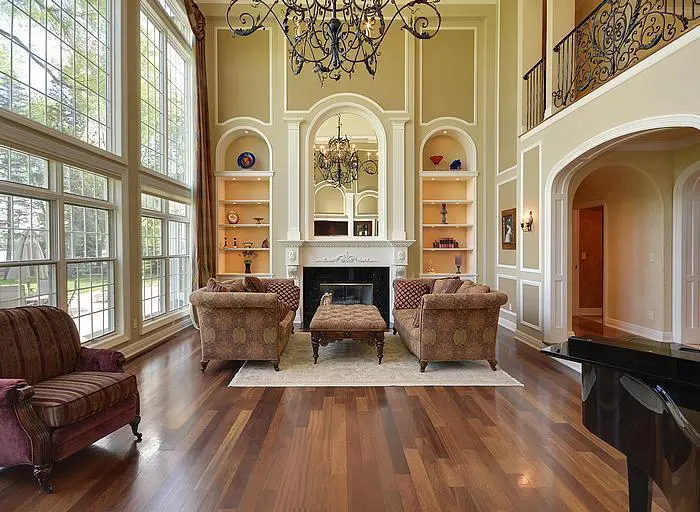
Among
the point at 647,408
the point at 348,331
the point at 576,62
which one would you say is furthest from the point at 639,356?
the point at 576,62

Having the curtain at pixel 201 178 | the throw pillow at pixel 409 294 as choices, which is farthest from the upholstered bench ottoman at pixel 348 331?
the curtain at pixel 201 178

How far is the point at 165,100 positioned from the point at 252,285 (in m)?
3.19

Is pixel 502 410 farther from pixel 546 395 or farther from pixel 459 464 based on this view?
pixel 459 464

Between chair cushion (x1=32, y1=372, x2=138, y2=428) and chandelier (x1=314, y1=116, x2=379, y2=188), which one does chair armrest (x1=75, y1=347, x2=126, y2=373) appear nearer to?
chair cushion (x1=32, y1=372, x2=138, y2=428)

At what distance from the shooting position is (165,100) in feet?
20.2

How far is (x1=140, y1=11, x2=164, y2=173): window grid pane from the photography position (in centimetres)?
557

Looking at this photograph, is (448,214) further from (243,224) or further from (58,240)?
(58,240)

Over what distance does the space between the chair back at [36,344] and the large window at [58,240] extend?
0.82m

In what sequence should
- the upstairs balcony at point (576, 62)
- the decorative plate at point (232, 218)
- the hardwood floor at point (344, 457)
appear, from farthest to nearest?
1. the decorative plate at point (232, 218)
2. the upstairs balcony at point (576, 62)
3. the hardwood floor at point (344, 457)

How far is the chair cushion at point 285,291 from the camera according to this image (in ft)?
20.7

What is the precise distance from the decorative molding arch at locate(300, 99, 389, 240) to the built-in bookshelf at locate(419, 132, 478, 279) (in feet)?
2.67

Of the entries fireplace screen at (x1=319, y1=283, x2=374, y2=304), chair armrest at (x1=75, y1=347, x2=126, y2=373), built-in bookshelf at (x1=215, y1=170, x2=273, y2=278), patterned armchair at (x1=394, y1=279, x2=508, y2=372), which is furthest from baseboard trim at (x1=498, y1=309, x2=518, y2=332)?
chair armrest at (x1=75, y1=347, x2=126, y2=373)

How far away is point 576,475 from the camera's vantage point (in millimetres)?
2426

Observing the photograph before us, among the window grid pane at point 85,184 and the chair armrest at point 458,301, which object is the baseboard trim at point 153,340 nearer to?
the window grid pane at point 85,184
